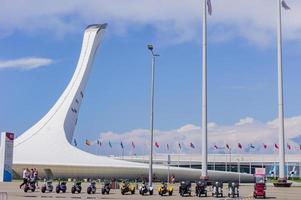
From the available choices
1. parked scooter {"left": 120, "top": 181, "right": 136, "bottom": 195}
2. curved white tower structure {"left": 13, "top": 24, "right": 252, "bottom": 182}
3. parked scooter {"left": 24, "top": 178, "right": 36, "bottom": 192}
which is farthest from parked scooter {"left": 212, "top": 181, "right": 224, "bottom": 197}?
curved white tower structure {"left": 13, "top": 24, "right": 252, "bottom": 182}

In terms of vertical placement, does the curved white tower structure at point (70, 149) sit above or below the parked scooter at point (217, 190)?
above

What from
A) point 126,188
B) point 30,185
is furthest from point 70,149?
point 126,188


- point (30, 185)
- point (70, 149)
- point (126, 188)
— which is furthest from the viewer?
point (70, 149)

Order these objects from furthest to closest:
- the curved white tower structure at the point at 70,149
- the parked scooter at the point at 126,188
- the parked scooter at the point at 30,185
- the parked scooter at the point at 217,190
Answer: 1. the curved white tower structure at the point at 70,149
2. the parked scooter at the point at 30,185
3. the parked scooter at the point at 126,188
4. the parked scooter at the point at 217,190

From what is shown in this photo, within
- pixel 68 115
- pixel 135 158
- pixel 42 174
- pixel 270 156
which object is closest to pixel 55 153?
pixel 42 174

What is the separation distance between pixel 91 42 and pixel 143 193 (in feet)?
211

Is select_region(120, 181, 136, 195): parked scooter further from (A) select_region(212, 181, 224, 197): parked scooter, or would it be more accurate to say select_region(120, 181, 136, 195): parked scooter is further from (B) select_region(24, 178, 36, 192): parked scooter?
(B) select_region(24, 178, 36, 192): parked scooter

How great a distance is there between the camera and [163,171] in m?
76.8

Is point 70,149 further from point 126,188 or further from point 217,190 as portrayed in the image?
point 217,190

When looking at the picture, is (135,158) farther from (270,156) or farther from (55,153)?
(55,153)

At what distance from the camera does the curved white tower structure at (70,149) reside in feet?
251

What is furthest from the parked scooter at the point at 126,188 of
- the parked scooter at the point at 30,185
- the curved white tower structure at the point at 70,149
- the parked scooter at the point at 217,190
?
the curved white tower structure at the point at 70,149

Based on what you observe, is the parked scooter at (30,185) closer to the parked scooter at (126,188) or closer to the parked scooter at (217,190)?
the parked scooter at (126,188)

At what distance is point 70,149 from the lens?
80938mm
